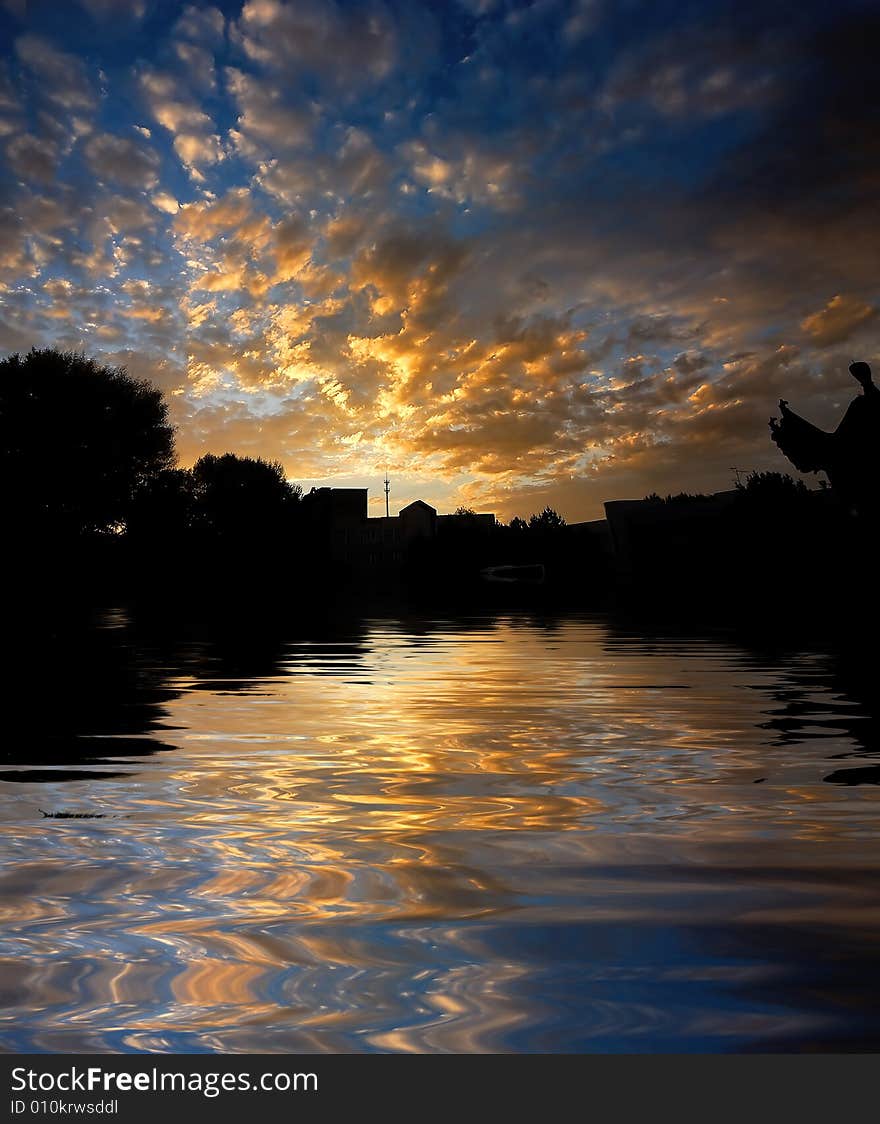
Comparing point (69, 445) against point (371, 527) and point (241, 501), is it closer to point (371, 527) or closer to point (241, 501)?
point (241, 501)

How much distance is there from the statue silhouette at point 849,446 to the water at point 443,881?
7.38m

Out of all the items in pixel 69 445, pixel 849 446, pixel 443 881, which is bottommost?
pixel 443 881

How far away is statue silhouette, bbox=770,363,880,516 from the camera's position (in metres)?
12.2

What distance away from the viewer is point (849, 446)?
41.2 feet

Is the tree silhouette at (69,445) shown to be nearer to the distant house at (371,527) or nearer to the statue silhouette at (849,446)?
the statue silhouette at (849,446)

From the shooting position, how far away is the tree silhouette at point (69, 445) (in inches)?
1580

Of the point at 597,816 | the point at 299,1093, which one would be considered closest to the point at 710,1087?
the point at 299,1093

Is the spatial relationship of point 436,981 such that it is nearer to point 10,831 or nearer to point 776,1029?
point 776,1029

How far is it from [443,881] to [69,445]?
4293 centimetres

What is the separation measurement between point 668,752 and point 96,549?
42231 mm

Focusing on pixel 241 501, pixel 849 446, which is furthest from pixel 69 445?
pixel 849 446

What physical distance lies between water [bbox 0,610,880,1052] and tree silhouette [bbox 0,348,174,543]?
37540mm

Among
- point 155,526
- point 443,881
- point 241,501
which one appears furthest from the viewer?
point 241,501

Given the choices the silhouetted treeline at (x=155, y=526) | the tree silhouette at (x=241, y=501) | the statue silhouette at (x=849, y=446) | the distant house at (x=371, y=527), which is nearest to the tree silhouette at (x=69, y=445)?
the silhouetted treeline at (x=155, y=526)
